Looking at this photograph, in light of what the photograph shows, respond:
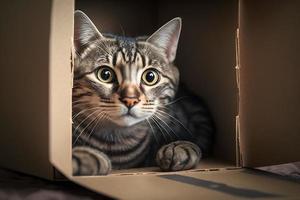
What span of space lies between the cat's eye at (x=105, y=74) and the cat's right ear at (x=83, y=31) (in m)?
0.07

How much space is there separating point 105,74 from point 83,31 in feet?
0.35

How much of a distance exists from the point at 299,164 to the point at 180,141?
11.2 inches

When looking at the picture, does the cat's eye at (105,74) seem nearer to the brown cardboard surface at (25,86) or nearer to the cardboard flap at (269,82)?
the brown cardboard surface at (25,86)

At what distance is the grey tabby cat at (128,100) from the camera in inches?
37.1

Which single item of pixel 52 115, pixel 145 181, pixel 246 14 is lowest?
pixel 145 181

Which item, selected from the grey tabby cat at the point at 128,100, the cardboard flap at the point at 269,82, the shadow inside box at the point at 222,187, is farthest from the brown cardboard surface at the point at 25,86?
the cardboard flap at the point at 269,82

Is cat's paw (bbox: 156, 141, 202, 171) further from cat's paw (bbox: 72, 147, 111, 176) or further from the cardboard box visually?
cat's paw (bbox: 72, 147, 111, 176)

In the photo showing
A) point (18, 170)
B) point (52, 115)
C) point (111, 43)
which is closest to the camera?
point (52, 115)

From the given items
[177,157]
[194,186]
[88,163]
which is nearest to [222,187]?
[194,186]

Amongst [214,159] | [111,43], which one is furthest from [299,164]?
[111,43]

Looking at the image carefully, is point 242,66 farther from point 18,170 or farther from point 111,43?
point 18,170

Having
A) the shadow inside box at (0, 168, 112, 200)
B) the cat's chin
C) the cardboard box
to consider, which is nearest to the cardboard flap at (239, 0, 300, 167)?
the cardboard box

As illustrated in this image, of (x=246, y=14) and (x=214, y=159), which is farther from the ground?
(x=246, y=14)

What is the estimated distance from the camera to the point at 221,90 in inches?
41.5
